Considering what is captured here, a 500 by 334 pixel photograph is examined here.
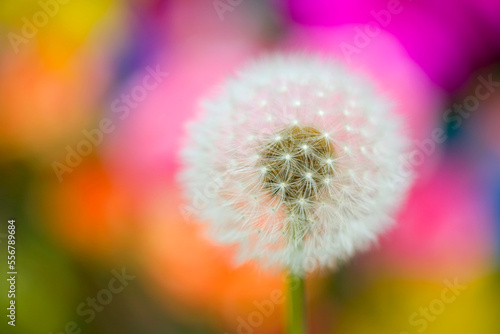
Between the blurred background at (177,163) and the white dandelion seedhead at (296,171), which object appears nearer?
the white dandelion seedhead at (296,171)

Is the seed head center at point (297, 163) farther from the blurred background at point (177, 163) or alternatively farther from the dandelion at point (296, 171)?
the blurred background at point (177, 163)

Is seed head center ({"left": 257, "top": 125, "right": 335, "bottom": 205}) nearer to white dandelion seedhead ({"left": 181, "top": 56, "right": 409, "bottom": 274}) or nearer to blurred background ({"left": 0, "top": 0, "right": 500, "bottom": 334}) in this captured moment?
white dandelion seedhead ({"left": 181, "top": 56, "right": 409, "bottom": 274})

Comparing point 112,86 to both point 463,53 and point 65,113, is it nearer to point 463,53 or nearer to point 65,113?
point 65,113

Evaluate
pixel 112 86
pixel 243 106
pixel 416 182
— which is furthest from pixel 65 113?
pixel 416 182

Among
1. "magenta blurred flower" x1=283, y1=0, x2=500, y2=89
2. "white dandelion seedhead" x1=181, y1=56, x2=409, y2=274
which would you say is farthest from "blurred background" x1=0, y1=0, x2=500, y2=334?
"white dandelion seedhead" x1=181, y1=56, x2=409, y2=274

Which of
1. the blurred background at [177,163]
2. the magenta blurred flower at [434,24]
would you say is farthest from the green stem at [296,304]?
the magenta blurred flower at [434,24]

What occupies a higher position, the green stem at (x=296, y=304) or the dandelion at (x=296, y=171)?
the dandelion at (x=296, y=171)
